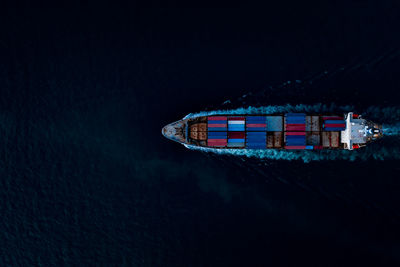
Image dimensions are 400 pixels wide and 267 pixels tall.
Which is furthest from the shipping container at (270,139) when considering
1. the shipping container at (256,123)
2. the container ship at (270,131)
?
the shipping container at (256,123)

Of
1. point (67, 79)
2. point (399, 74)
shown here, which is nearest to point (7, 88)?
point (67, 79)

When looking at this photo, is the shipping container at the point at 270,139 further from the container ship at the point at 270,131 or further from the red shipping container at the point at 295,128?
the red shipping container at the point at 295,128

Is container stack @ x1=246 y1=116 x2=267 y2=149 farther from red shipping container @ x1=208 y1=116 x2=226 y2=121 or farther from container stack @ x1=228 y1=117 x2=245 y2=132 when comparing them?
red shipping container @ x1=208 y1=116 x2=226 y2=121

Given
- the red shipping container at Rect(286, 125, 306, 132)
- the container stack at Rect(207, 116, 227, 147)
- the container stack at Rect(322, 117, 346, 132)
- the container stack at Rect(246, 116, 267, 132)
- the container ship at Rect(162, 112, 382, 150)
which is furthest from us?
the container stack at Rect(207, 116, 227, 147)

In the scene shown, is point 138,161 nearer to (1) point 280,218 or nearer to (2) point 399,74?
(1) point 280,218

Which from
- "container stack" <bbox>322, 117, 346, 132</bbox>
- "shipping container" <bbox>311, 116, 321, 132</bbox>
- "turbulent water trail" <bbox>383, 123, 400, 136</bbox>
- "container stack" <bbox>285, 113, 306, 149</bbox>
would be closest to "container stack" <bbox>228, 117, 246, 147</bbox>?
"container stack" <bbox>285, 113, 306, 149</bbox>

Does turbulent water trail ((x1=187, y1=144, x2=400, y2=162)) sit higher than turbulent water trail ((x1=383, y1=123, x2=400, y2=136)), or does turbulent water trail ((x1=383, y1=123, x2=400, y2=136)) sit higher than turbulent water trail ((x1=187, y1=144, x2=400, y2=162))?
turbulent water trail ((x1=383, y1=123, x2=400, y2=136))

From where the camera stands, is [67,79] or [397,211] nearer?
[397,211]
